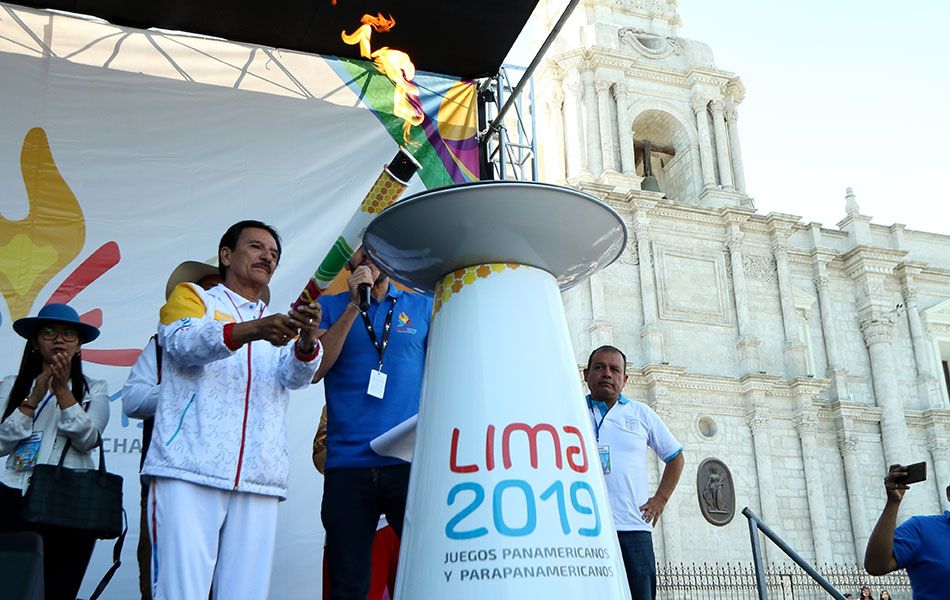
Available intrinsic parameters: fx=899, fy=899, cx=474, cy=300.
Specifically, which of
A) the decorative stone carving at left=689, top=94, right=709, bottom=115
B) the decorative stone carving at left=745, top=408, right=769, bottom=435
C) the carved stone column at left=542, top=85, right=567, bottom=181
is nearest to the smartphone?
the decorative stone carving at left=745, top=408, right=769, bottom=435

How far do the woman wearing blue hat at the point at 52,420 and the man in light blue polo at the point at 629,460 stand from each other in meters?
1.86

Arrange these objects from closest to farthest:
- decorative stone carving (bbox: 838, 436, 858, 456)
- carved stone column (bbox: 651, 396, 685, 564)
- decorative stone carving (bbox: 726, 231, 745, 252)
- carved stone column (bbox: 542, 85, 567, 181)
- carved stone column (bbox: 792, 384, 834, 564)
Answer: carved stone column (bbox: 651, 396, 685, 564), carved stone column (bbox: 792, 384, 834, 564), decorative stone carving (bbox: 838, 436, 858, 456), decorative stone carving (bbox: 726, 231, 745, 252), carved stone column (bbox: 542, 85, 567, 181)

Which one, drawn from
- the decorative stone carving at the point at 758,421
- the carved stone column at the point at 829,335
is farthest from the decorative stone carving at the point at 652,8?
the decorative stone carving at the point at 758,421

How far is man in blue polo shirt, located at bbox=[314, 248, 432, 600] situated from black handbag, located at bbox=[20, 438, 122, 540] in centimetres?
72

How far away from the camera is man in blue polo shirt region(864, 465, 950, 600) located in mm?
3041

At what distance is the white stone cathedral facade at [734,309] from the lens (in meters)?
18.8

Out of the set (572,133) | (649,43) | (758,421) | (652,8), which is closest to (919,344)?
(758,421)

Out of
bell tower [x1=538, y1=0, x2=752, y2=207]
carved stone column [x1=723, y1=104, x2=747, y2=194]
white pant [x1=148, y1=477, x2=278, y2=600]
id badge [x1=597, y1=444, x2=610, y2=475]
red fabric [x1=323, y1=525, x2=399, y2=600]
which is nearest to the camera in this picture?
white pant [x1=148, y1=477, x2=278, y2=600]

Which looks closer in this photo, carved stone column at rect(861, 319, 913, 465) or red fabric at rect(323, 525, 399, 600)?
red fabric at rect(323, 525, 399, 600)

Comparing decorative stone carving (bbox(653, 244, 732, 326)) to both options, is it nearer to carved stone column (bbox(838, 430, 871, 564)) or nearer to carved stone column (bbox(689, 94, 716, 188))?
carved stone column (bbox(689, 94, 716, 188))

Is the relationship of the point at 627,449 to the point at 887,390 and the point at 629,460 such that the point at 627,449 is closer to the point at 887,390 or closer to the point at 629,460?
the point at 629,460

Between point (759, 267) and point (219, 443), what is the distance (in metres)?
20.2

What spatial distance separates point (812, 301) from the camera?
71.3ft

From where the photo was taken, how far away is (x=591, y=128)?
843 inches
